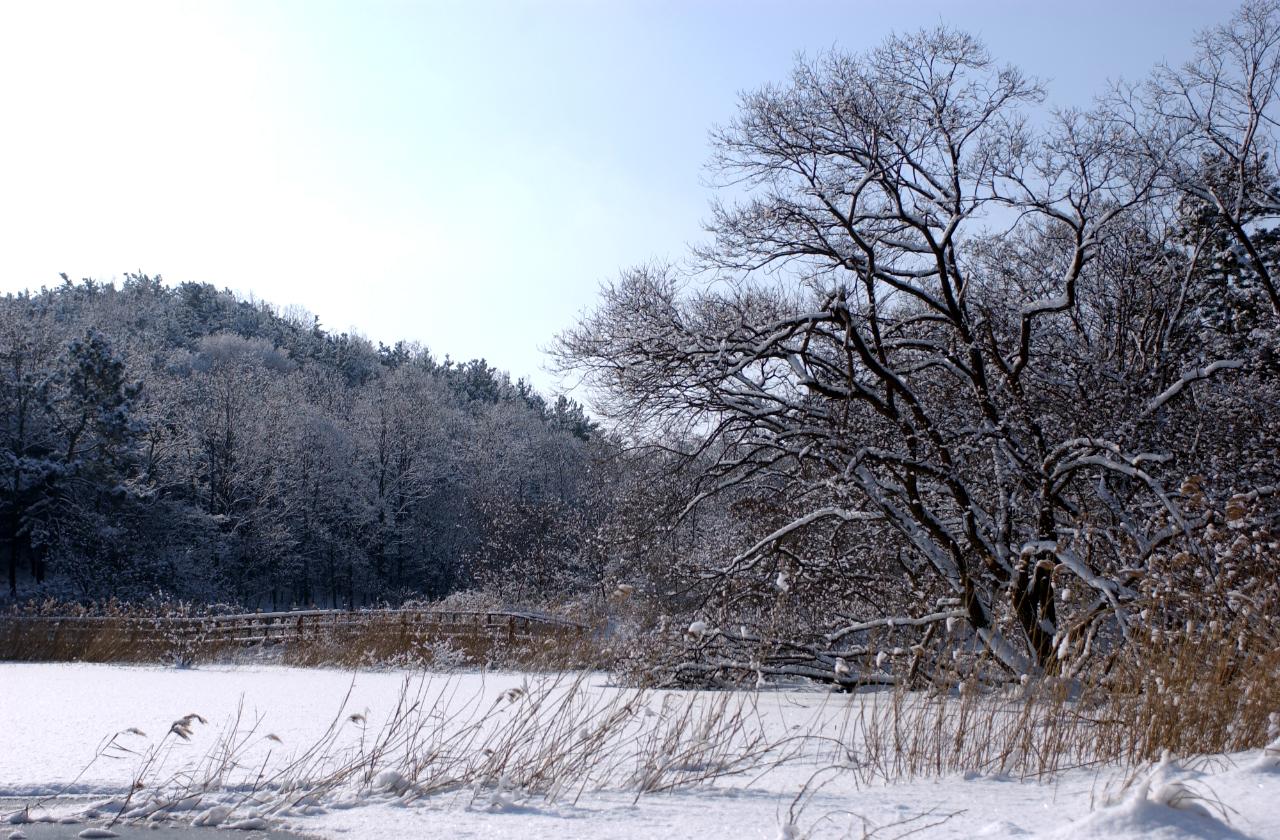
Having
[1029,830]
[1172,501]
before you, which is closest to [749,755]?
[1029,830]

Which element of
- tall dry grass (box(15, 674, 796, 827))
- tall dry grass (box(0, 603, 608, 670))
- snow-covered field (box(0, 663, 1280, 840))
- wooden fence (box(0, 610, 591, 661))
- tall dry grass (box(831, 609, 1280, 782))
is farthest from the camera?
wooden fence (box(0, 610, 591, 661))

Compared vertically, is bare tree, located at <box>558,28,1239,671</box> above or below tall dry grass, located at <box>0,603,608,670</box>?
above

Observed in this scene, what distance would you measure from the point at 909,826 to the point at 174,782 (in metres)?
Answer: 3.78

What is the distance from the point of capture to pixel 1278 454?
27.8 feet

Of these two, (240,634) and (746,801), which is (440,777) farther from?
(240,634)

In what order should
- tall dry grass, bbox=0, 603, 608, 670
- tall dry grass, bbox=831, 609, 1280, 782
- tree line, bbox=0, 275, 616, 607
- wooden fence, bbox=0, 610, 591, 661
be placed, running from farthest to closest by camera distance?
tree line, bbox=0, 275, 616, 607 < wooden fence, bbox=0, 610, 591, 661 < tall dry grass, bbox=0, 603, 608, 670 < tall dry grass, bbox=831, 609, 1280, 782

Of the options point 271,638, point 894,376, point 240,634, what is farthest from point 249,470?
point 894,376

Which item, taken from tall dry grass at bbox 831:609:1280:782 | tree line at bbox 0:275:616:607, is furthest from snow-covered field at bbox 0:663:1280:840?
tree line at bbox 0:275:616:607

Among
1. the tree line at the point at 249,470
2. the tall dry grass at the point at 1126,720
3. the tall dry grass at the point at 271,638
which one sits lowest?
the tall dry grass at the point at 271,638

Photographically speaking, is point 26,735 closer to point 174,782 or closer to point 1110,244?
point 174,782

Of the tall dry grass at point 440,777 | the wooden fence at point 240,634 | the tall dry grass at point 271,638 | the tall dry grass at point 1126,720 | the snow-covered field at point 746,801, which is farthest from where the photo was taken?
the wooden fence at point 240,634

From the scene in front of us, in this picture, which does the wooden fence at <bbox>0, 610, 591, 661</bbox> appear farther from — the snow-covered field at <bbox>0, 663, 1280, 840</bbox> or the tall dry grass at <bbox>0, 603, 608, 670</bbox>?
the snow-covered field at <bbox>0, 663, 1280, 840</bbox>

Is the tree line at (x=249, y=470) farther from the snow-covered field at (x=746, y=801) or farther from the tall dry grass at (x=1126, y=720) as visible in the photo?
the tall dry grass at (x=1126, y=720)

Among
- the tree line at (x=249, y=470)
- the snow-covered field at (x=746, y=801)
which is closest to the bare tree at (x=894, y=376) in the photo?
the snow-covered field at (x=746, y=801)
